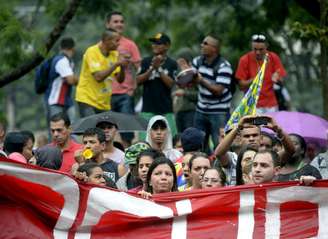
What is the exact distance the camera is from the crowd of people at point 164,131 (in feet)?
44.2

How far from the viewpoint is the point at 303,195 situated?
12367 mm

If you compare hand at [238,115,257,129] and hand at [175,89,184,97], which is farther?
hand at [175,89,184,97]

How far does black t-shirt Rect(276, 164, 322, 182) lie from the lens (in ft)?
43.9

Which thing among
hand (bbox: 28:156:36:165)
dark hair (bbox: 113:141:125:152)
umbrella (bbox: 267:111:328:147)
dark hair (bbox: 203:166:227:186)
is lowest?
dark hair (bbox: 203:166:227:186)

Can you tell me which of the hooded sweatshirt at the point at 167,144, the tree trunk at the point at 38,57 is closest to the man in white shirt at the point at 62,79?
the tree trunk at the point at 38,57

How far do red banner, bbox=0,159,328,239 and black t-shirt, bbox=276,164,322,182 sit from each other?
0.97m

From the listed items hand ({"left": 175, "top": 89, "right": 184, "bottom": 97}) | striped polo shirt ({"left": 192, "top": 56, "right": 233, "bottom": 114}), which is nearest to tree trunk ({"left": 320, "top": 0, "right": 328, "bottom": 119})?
striped polo shirt ({"left": 192, "top": 56, "right": 233, "bottom": 114})

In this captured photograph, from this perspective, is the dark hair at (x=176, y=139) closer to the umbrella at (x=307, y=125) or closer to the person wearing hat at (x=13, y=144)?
the umbrella at (x=307, y=125)

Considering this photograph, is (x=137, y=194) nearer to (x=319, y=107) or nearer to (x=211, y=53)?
(x=211, y=53)

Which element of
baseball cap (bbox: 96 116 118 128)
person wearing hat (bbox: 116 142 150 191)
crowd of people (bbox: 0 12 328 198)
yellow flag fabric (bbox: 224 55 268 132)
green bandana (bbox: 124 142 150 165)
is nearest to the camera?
crowd of people (bbox: 0 12 328 198)

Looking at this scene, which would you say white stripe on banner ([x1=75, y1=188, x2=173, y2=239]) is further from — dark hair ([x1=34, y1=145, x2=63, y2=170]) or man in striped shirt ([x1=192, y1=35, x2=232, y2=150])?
man in striped shirt ([x1=192, y1=35, x2=232, y2=150])

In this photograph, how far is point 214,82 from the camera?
60.0 feet

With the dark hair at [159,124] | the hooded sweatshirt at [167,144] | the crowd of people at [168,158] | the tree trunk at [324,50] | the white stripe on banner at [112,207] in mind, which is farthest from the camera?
the tree trunk at [324,50]

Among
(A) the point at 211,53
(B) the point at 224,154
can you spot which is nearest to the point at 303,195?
(B) the point at 224,154
